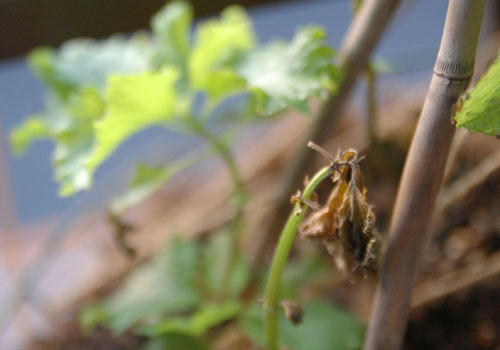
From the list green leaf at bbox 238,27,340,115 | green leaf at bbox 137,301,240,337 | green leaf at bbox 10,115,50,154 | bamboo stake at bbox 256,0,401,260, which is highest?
green leaf at bbox 10,115,50,154

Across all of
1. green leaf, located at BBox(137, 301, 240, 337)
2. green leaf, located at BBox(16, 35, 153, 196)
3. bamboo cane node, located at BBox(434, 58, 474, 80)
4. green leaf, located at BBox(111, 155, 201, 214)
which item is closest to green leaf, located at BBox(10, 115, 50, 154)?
green leaf, located at BBox(16, 35, 153, 196)

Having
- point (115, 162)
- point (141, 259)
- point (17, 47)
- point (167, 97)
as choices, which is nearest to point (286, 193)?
point (167, 97)

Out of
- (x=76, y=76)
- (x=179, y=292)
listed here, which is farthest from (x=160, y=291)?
(x=76, y=76)

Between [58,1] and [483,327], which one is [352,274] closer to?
[483,327]

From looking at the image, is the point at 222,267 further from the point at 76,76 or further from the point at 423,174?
the point at 423,174

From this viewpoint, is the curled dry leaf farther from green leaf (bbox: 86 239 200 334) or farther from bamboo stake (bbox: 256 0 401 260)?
green leaf (bbox: 86 239 200 334)

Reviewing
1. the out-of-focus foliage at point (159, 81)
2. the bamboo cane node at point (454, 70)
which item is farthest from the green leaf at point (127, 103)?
the bamboo cane node at point (454, 70)
